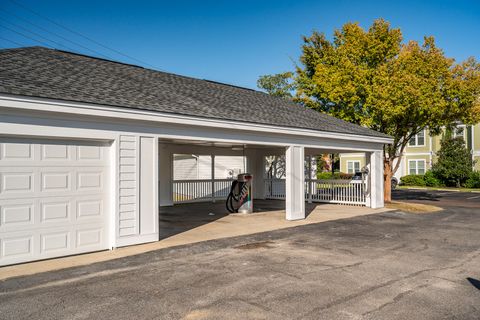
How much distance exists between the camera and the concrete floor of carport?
22.6 feet

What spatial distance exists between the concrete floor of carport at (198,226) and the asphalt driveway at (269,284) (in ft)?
1.66

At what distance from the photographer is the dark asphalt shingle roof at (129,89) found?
767 centimetres

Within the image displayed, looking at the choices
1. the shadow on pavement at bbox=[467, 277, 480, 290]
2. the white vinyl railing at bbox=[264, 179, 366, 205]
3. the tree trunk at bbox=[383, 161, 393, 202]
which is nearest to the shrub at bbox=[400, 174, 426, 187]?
the white vinyl railing at bbox=[264, 179, 366, 205]

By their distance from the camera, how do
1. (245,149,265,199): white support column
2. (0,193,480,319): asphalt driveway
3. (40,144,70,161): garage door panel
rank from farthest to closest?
1. (245,149,265,199): white support column
2. (40,144,70,161): garage door panel
3. (0,193,480,319): asphalt driveway

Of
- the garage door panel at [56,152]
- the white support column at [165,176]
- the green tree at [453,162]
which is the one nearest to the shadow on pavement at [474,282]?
the garage door panel at [56,152]

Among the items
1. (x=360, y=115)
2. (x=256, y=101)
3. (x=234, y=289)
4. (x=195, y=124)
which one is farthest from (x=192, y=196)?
(x=234, y=289)

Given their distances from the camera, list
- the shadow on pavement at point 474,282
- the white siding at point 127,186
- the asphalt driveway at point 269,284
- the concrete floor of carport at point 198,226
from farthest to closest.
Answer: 1. the white siding at point 127,186
2. the concrete floor of carport at point 198,226
3. the shadow on pavement at point 474,282
4. the asphalt driveway at point 269,284

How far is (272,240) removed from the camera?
9.09m

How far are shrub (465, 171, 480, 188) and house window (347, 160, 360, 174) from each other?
11.2m

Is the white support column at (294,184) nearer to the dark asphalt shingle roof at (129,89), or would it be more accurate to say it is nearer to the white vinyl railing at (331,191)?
the dark asphalt shingle roof at (129,89)

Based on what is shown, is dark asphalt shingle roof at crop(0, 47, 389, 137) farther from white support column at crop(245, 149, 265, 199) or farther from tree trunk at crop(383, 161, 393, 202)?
white support column at crop(245, 149, 265, 199)

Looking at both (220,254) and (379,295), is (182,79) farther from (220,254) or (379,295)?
(379,295)

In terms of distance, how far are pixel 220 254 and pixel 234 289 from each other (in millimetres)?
2253

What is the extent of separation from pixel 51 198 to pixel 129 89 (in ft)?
11.8
